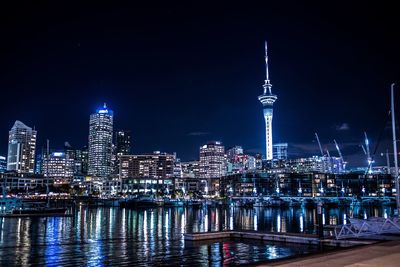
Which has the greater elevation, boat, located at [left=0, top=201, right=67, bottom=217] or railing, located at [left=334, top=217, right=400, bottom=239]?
railing, located at [left=334, top=217, right=400, bottom=239]

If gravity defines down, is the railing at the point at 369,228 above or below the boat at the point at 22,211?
above

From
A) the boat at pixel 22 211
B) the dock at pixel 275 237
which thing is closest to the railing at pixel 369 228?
the dock at pixel 275 237

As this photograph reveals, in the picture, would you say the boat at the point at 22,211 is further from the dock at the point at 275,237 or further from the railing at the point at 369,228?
the railing at the point at 369,228

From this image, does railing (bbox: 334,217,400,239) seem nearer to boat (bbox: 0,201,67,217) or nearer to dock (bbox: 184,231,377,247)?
dock (bbox: 184,231,377,247)

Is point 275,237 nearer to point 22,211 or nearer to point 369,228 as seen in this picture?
point 369,228

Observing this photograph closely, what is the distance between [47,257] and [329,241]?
21.4 m

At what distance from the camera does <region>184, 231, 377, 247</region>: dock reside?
33059 mm

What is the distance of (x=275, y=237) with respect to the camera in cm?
3831

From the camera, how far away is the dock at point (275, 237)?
3306cm

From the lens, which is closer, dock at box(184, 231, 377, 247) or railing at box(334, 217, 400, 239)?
dock at box(184, 231, 377, 247)

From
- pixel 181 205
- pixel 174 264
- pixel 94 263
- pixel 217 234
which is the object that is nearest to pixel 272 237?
pixel 217 234

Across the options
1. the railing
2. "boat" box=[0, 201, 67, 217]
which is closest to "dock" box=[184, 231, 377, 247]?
the railing

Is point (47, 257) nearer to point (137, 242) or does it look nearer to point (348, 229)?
point (137, 242)

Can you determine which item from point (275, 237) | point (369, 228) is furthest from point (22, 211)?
point (369, 228)
